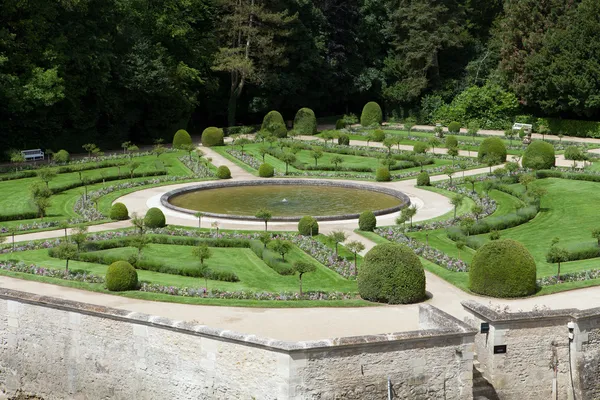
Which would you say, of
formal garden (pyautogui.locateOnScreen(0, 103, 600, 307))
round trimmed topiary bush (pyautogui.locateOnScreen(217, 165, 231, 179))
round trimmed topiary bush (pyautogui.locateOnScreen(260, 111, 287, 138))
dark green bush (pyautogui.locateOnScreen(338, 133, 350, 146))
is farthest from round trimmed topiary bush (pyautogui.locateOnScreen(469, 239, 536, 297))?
round trimmed topiary bush (pyautogui.locateOnScreen(260, 111, 287, 138))

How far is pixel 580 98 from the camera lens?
5600 cm

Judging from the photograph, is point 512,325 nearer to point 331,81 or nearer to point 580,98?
point 580,98

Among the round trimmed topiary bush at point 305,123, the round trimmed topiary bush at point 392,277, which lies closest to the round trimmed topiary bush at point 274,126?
the round trimmed topiary bush at point 305,123

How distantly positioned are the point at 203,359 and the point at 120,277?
19.7 ft

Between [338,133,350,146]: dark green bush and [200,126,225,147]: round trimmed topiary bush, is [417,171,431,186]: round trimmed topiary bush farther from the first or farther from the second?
[200,126,225,147]: round trimmed topiary bush

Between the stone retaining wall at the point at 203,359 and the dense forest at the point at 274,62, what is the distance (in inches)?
1109

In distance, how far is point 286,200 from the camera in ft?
128

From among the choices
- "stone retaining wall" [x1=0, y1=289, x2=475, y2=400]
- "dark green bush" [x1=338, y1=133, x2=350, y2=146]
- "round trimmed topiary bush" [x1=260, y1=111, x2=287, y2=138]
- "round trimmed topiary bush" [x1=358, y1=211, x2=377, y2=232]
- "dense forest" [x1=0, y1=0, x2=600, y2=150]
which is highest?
"dense forest" [x1=0, y1=0, x2=600, y2=150]

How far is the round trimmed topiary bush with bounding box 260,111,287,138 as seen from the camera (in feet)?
195

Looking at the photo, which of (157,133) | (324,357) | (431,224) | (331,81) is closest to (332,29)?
(331,81)

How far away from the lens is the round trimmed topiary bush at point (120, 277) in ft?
79.1

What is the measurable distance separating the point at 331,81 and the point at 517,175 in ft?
91.8

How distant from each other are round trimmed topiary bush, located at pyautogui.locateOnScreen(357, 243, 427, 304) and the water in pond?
11909mm

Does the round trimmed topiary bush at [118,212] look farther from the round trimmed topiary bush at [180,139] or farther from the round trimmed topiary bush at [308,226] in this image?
the round trimmed topiary bush at [180,139]
